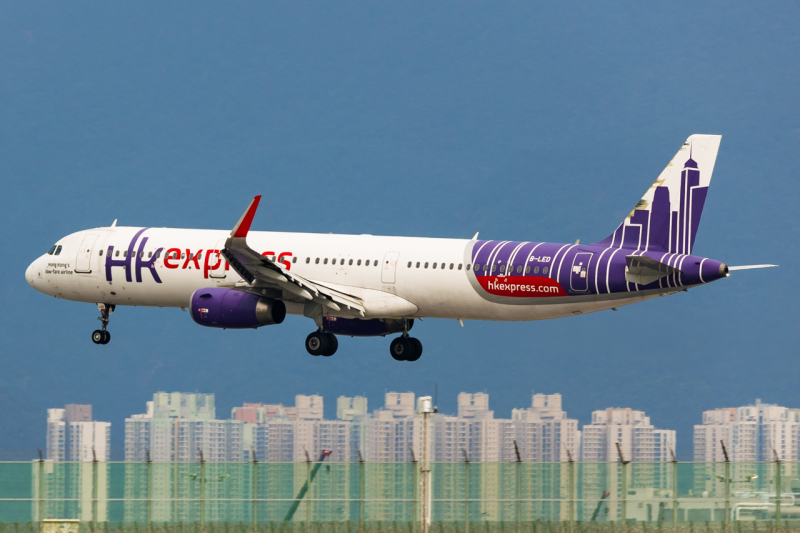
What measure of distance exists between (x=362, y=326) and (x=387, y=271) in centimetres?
452

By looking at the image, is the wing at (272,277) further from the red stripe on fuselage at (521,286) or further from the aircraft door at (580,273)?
the aircraft door at (580,273)

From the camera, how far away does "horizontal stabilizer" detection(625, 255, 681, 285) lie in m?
46.8

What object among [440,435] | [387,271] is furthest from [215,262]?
[440,435]

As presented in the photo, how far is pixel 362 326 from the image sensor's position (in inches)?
2196

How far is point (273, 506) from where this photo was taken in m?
35.0

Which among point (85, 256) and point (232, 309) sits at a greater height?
point (85, 256)

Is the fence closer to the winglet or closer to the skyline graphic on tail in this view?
the winglet

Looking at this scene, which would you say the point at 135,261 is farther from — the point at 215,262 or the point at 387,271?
the point at 387,271

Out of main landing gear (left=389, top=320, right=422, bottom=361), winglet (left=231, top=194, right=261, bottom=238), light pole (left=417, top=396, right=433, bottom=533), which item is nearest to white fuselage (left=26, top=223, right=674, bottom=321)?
main landing gear (left=389, top=320, right=422, bottom=361)

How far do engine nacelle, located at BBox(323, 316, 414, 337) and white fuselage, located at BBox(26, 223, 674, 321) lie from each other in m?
2.05

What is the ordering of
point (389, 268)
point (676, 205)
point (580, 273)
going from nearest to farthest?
point (580, 273)
point (676, 205)
point (389, 268)

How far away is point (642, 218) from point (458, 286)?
7.75m

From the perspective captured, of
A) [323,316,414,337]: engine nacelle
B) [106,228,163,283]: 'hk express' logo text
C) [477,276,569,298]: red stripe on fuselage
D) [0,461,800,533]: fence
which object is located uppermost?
[106,228,163,283]: 'hk express' logo text

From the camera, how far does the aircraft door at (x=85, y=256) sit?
57125 mm
